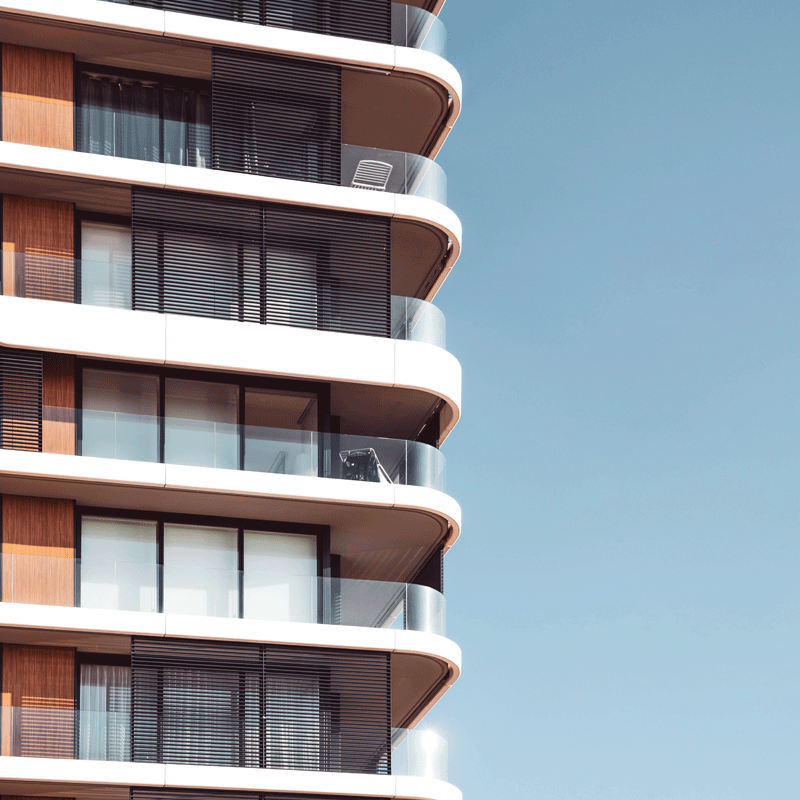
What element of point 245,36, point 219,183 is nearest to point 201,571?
point 219,183

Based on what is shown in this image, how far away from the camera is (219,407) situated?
96.2 ft

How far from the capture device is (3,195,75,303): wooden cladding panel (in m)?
28.4

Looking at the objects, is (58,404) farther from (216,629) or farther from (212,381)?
(216,629)

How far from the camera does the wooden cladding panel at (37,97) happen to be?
29.3 metres

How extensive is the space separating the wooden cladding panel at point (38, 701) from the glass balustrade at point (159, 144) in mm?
10026

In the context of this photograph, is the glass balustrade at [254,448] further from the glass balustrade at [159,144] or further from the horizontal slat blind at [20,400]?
the glass balustrade at [159,144]

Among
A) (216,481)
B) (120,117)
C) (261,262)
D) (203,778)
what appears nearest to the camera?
(203,778)

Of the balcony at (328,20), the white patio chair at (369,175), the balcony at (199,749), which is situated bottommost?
the balcony at (199,749)

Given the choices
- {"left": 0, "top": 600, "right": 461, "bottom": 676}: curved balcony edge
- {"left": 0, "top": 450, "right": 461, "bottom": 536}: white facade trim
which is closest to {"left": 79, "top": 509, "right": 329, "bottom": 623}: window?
{"left": 0, "top": 600, "right": 461, "bottom": 676}: curved balcony edge

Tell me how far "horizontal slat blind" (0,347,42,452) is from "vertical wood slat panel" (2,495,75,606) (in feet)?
3.61

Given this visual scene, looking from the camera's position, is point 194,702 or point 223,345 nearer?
point 194,702

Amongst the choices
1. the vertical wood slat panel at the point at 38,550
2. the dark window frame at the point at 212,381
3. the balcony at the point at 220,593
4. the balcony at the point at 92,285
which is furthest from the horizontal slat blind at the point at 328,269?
the vertical wood slat panel at the point at 38,550

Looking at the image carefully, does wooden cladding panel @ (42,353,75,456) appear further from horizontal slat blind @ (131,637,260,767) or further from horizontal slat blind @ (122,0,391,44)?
horizontal slat blind @ (122,0,391,44)

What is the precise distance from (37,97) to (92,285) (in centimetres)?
412
